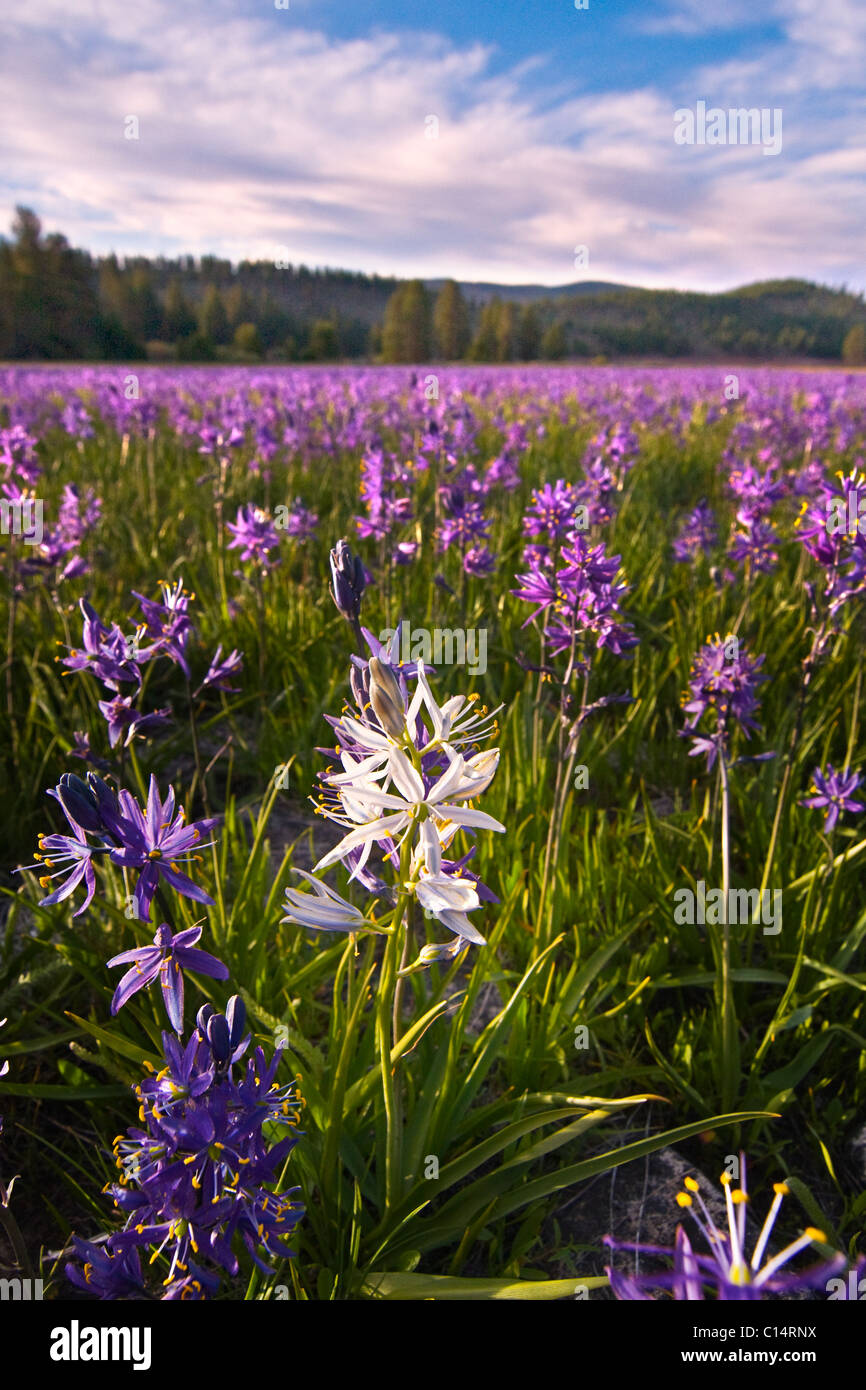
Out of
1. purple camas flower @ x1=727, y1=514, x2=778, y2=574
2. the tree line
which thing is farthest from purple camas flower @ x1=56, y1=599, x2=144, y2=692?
the tree line

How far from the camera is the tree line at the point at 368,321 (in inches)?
2108

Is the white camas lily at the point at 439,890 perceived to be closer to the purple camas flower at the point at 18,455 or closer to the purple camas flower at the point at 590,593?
the purple camas flower at the point at 590,593

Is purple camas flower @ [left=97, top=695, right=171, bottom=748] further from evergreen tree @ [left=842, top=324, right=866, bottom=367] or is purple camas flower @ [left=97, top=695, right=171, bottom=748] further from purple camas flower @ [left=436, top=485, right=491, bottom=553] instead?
evergreen tree @ [left=842, top=324, right=866, bottom=367]

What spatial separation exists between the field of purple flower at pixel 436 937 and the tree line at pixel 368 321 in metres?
47.9

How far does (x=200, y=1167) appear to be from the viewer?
1.20 m

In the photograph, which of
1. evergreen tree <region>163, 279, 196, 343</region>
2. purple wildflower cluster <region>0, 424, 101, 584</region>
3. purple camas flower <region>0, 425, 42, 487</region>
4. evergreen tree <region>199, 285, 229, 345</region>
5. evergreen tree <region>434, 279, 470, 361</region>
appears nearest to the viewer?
purple wildflower cluster <region>0, 424, 101, 584</region>

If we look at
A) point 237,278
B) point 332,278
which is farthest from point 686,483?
point 332,278

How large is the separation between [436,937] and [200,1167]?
1225 millimetres

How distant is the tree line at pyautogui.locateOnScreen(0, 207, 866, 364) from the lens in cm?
5353

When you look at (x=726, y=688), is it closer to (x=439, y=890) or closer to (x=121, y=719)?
(x=439, y=890)

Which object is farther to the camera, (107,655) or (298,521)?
(298,521)

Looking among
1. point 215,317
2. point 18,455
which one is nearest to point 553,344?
point 215,317

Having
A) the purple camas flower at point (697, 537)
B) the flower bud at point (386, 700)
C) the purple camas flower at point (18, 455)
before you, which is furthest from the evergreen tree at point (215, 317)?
the flower bud at point (386, 700)
